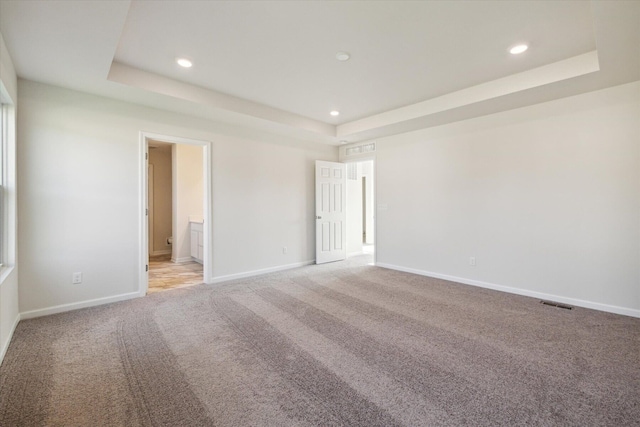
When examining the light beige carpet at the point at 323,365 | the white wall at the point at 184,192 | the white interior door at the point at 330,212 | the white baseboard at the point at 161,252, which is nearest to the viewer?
the light beige carpet at the point at 323,365

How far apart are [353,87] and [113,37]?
250cm

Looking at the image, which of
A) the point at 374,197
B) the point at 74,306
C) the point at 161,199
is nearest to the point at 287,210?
the point at 374,197

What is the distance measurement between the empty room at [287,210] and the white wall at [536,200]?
24 millimetres

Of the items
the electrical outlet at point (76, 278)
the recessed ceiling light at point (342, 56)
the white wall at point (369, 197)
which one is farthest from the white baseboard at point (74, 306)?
the white wall at point (369, 197)

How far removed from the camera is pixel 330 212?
5910 mm

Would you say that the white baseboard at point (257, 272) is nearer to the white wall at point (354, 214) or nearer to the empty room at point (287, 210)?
the empty room at point (287, 210)

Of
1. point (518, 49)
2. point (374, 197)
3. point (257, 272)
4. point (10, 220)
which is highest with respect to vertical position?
point (518, 49)

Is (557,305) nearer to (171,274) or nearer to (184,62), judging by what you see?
(184,62)

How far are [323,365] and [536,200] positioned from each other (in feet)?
11.4

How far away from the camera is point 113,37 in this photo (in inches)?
88.3

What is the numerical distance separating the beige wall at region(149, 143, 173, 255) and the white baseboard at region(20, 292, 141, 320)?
11.8 ft

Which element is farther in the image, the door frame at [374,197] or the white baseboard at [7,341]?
the door frame at [374,197]

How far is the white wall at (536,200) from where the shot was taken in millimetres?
3125

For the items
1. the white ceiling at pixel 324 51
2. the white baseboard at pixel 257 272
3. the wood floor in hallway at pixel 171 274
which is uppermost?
the white ceiling at pixel 324 51
